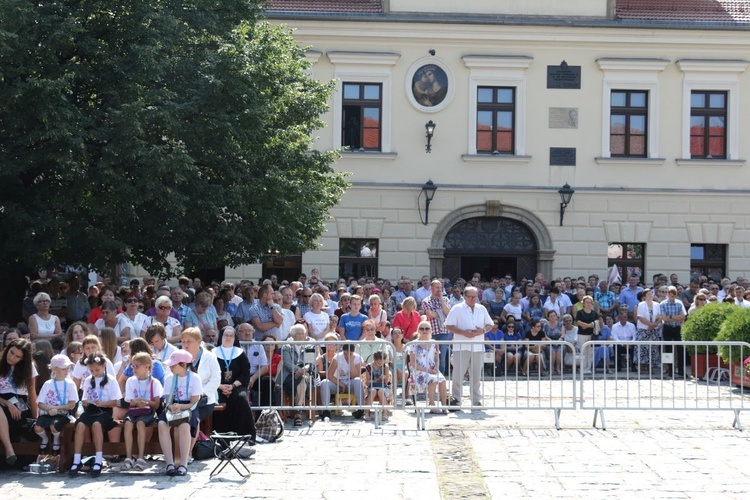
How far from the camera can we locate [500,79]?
2861cm

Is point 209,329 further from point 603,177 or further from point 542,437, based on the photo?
point 603,177

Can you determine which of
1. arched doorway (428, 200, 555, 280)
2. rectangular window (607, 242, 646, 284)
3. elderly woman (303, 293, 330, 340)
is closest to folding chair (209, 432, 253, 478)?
elderly woman (303, 293, 330, 340)

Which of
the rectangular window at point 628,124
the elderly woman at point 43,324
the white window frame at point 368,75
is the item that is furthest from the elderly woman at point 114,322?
the rectangular window at point 628,124

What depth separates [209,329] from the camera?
1457 centimetres

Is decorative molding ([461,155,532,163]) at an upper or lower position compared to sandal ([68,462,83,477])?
upper

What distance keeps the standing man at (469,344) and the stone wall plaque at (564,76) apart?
13.8 m

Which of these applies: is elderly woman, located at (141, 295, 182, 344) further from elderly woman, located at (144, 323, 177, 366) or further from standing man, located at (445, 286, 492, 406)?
standing man, located at (445, 286, 492, 406)

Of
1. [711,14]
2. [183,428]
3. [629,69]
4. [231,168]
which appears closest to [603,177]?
[629,69]

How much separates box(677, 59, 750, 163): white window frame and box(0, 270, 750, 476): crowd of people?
8215 millimetres

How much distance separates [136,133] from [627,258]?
16276mm

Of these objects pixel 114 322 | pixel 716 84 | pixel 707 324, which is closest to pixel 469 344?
pixel 114 322

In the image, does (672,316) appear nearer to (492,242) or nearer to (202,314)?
(492,242)

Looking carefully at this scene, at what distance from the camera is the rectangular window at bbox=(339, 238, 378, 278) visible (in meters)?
→ 28.6

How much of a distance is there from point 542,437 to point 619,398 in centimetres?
203
